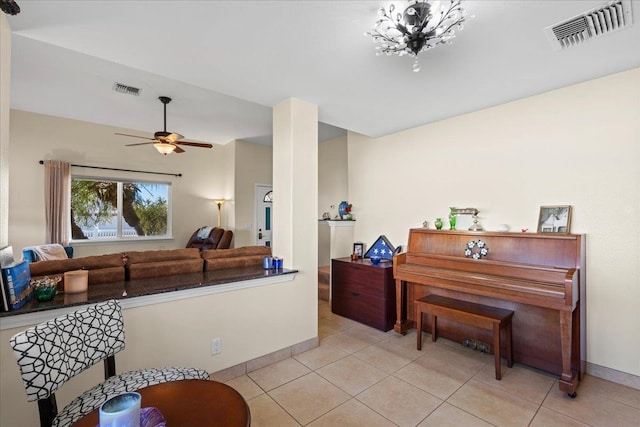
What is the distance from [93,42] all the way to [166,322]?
2040mm

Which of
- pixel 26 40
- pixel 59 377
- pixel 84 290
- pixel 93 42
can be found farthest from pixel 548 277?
pixel 26 40

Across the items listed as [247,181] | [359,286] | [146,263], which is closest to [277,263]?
[146,263]

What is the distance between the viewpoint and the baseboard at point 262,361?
7.75ft

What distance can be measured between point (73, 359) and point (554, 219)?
357 centimetres

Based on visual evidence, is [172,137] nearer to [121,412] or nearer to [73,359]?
[73,359]

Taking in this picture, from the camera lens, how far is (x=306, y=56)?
83.0 inches

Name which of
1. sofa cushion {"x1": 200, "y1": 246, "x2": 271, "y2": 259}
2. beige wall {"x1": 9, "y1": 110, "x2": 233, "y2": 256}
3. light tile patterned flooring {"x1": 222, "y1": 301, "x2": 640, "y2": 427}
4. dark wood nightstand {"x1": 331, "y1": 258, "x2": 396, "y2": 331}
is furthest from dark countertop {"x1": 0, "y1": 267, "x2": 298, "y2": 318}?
beige wall {"x1": 9, "y1": 110, "x2": 233, "y2": 256}

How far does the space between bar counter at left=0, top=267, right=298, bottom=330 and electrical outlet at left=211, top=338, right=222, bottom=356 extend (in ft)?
1.32

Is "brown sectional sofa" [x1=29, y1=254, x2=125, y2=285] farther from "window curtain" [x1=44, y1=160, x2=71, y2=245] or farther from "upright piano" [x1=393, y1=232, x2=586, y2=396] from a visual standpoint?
"window curtain" [x1=44, y1=160, x2=71, y2=245]

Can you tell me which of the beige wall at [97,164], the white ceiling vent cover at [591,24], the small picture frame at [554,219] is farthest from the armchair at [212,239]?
the white ceiling vent cover at [591,24]

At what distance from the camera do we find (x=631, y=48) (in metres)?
2.01

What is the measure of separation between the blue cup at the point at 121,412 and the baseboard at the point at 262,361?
163 centimetres

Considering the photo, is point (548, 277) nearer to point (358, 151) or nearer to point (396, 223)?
point (396, 223)

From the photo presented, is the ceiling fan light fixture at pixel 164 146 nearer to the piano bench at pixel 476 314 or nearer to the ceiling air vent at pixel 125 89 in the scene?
the ceiling air vent at pixel 125 89
